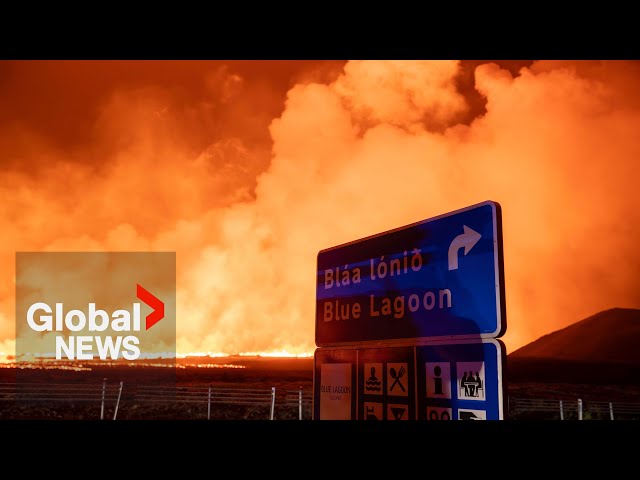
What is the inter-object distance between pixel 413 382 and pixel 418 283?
1.30 ft

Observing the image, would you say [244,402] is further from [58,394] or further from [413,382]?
[413,382]

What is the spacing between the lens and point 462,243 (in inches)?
86.3

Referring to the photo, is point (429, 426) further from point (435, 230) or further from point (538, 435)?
point (435, 230)

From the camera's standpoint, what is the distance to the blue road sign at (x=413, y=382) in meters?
1.98

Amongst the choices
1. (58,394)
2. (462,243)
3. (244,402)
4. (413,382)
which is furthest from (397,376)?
(244,402)

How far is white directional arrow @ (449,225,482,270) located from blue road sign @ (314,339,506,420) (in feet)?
1.01

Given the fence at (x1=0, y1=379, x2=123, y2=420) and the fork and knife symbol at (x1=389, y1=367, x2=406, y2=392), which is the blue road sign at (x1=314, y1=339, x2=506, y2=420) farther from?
the fence at (x1=0, y1=379, x2=123, y2=420)

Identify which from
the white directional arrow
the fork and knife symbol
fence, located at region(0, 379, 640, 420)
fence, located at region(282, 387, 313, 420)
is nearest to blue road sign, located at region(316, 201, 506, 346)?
the white directional arrow

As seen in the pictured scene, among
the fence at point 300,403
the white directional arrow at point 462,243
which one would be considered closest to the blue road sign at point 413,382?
the white directional arrow at point 462,243

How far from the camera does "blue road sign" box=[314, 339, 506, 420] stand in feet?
6.48

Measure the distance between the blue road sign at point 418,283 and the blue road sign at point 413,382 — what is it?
0.06 meters

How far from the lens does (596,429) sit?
1.50 m

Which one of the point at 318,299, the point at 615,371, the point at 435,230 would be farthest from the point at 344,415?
the point at 615,371

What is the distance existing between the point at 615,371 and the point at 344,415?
11114cm
